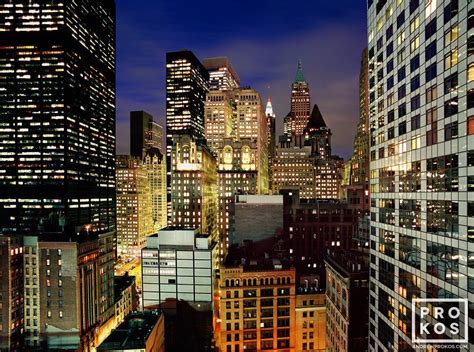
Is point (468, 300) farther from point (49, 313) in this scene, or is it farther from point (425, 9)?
point (49, 313)

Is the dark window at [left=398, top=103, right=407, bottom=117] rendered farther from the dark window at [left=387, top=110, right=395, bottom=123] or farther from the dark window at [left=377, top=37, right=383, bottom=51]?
the dark window at [left=377, top=37, right=383, bottom=51]

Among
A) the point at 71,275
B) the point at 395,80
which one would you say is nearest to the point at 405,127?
the point at 395,80

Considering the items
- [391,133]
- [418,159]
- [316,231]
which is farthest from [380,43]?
[316,231]

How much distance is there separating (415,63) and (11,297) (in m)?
102

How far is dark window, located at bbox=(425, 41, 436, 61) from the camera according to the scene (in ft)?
124

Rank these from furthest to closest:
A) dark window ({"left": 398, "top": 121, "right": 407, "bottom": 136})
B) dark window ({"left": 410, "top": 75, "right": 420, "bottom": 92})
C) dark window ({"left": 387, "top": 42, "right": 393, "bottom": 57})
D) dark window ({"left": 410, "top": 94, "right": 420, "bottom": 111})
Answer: dark window ({"left": 387, "top": 42, "right": 393, "bottom": 57}) < dark window ({"left": 398, "top": 121, "right": 407, "bottom": 136}) < dark window ({"left": 410, "top": 94, "right": 420, "bottom": 111}) < dark window ({"left": 410, "top": 75, "right": 420, "bottom": 92})

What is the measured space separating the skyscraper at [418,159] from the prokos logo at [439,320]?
0.41 m

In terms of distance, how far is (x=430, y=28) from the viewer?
127 feet

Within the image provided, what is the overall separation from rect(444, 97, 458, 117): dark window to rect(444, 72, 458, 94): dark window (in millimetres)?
1014

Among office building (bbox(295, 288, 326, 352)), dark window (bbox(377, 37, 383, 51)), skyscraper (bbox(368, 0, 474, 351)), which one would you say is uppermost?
dark window (bbox(377, 37, 383, 51))

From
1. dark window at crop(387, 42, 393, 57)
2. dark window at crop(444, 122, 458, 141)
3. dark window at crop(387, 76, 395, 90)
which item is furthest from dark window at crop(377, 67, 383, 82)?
dark window at crop(444, 122, 458, 141)

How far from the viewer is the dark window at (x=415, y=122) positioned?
41.6 metres

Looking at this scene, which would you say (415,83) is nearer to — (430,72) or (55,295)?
(430,72)

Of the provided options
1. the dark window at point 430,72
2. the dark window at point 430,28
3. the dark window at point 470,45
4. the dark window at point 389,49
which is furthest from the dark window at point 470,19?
the dark window at point 389,49
